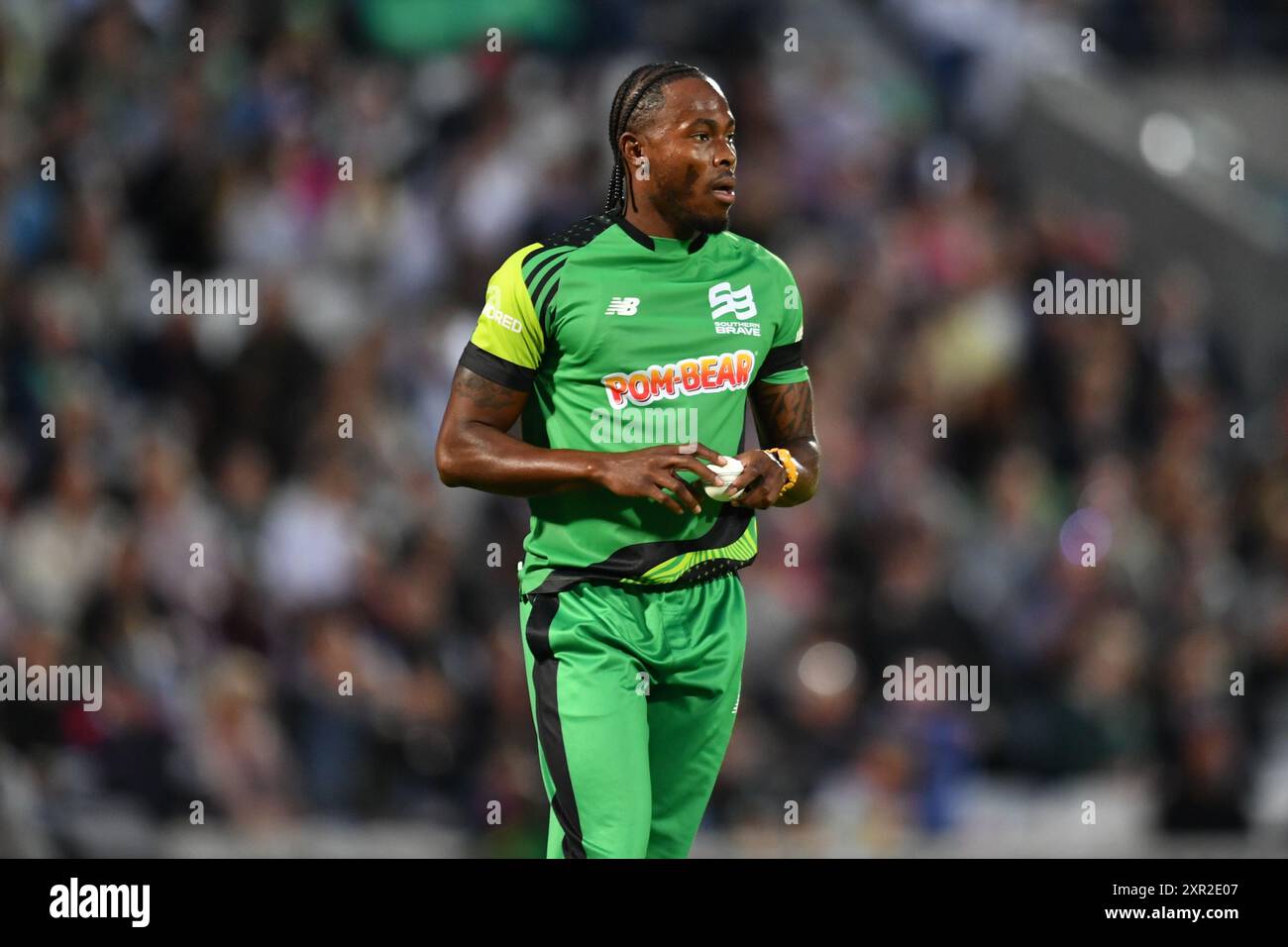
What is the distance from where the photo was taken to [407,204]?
9461 mm

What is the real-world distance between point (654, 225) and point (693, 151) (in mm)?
236

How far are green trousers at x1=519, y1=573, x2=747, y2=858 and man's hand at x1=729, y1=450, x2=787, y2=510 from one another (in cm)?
30

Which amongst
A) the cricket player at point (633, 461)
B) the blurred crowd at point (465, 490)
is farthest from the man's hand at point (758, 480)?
Answer: the blurred crowd at point (465, 490)

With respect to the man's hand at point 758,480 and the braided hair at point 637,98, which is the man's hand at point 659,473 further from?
the braided hair at point 637,98

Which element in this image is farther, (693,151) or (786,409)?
(786,409)

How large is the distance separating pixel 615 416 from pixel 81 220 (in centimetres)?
580

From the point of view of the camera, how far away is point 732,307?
173 inches

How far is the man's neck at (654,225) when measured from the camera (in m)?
4.38

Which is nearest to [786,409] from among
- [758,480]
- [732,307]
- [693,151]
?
[732,307]

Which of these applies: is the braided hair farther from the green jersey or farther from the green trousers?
the green trousers

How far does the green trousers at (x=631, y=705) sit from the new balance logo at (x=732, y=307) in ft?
1.98

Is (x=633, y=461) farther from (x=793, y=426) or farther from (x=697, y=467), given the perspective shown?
(x=793, y=426)

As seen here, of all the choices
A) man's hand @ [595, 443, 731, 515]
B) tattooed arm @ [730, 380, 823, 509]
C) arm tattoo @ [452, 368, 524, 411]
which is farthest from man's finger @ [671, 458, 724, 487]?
arm tattoo @ [452, 368, 524, 411]

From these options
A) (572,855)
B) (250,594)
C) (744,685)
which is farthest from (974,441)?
(572,855)
